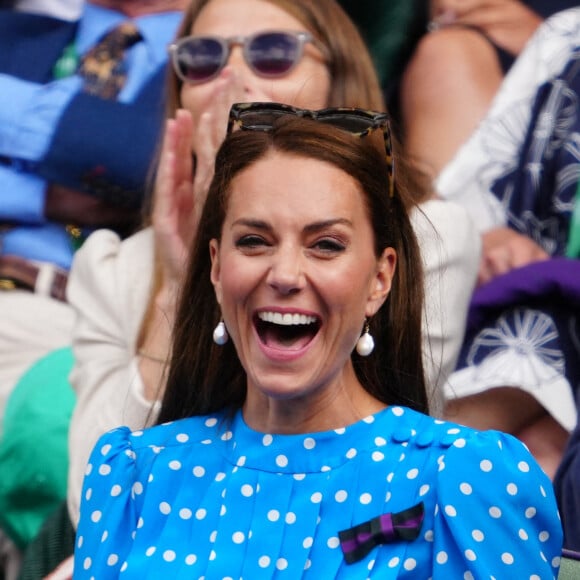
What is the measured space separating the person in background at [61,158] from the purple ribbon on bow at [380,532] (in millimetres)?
1813

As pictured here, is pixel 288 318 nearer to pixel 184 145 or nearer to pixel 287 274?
pixel 287 274

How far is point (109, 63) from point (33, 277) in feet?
2.31

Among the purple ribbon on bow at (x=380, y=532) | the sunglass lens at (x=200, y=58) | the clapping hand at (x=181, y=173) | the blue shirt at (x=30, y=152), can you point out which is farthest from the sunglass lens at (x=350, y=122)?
the blue shirt at (x=30, y=152)

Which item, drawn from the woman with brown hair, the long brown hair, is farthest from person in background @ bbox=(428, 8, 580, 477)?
the long brown hair

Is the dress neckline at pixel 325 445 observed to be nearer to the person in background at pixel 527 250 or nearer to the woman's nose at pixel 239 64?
the person in background at pixel 527 250

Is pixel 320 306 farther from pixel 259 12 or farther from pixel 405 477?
pixel 259 12

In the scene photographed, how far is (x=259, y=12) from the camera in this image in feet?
10.9

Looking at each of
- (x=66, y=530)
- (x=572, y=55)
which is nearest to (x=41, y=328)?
(x=66, y=530)

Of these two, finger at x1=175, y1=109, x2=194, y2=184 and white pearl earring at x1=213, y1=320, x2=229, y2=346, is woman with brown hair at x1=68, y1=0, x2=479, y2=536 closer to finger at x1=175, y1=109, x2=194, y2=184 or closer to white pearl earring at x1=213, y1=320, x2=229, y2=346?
finger at x1=175, y1=109, x2=194, y2=184

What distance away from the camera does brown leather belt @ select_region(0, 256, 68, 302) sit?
12.6 ft

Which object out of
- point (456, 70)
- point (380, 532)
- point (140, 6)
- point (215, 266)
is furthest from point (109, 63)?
point (380, 532)

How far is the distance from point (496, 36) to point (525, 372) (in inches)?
59.6

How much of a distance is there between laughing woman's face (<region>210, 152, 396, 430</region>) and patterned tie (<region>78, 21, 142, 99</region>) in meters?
2.01

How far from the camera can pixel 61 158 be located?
3.85 metres
